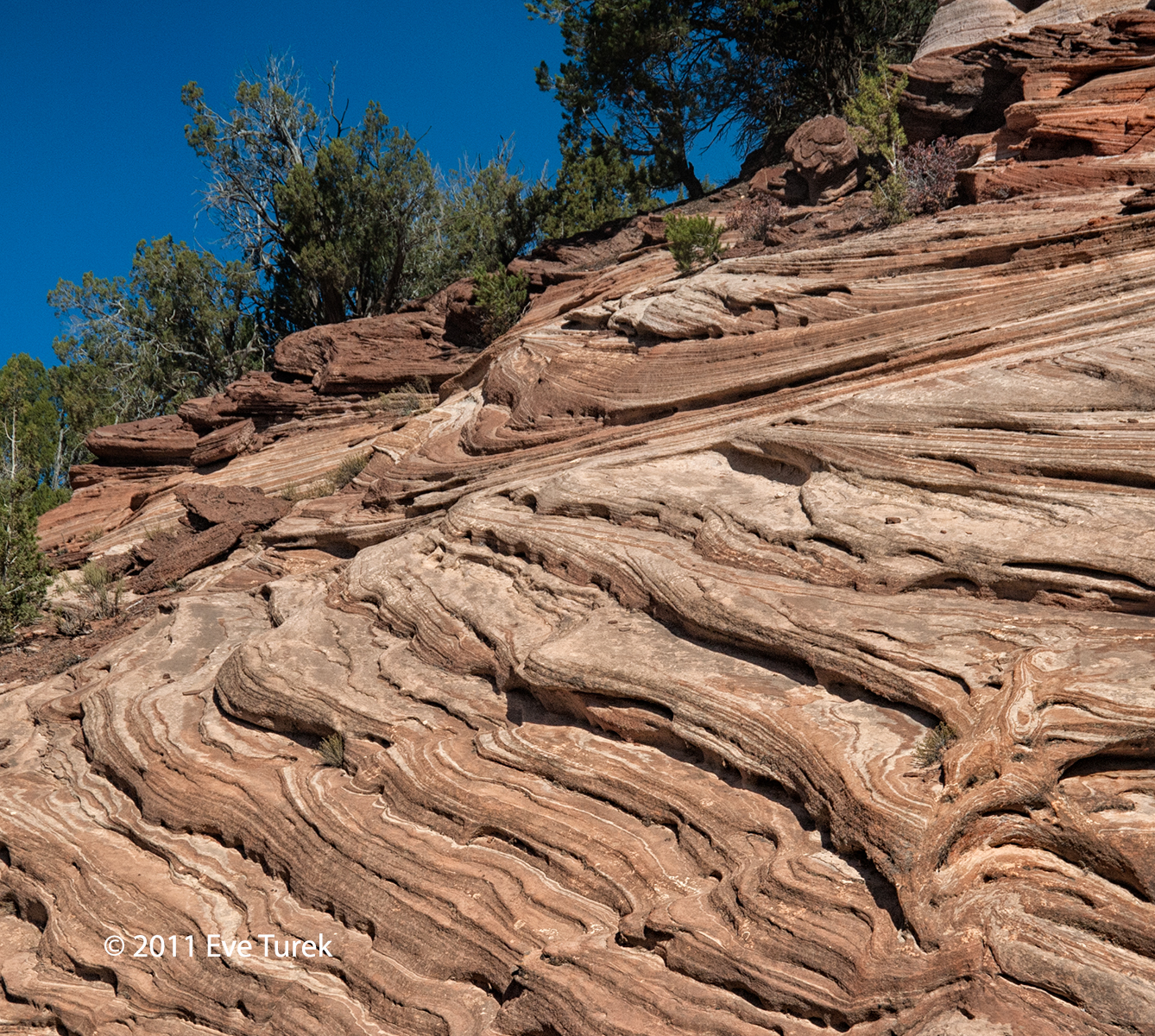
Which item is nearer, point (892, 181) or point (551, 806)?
point (551, 806)

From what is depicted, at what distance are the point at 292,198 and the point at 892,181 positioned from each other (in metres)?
19.1

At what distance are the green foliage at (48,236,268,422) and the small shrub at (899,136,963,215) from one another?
2061cm

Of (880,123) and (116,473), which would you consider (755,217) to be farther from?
(116,473)

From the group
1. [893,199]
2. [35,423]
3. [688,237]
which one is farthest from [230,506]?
[35,423]

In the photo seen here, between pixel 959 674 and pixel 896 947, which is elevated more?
pixel 959 674

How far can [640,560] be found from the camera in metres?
8.85

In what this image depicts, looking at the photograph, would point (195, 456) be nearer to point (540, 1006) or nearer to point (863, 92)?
point (863, 92)

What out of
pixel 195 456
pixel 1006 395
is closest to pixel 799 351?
pixel 1006 395

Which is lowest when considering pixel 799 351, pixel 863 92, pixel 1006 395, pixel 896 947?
pixel 896 947

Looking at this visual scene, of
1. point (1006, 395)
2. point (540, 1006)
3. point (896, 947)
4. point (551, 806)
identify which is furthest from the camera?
point (1006, 395)

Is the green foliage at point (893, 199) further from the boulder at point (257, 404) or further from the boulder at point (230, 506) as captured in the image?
the boulder at point (257, 404)

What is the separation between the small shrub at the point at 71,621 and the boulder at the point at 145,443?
23.8ft

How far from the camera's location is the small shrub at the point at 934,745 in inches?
224

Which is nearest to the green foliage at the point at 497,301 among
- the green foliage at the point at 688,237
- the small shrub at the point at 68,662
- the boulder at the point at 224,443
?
the boulder at the point at 224,443
